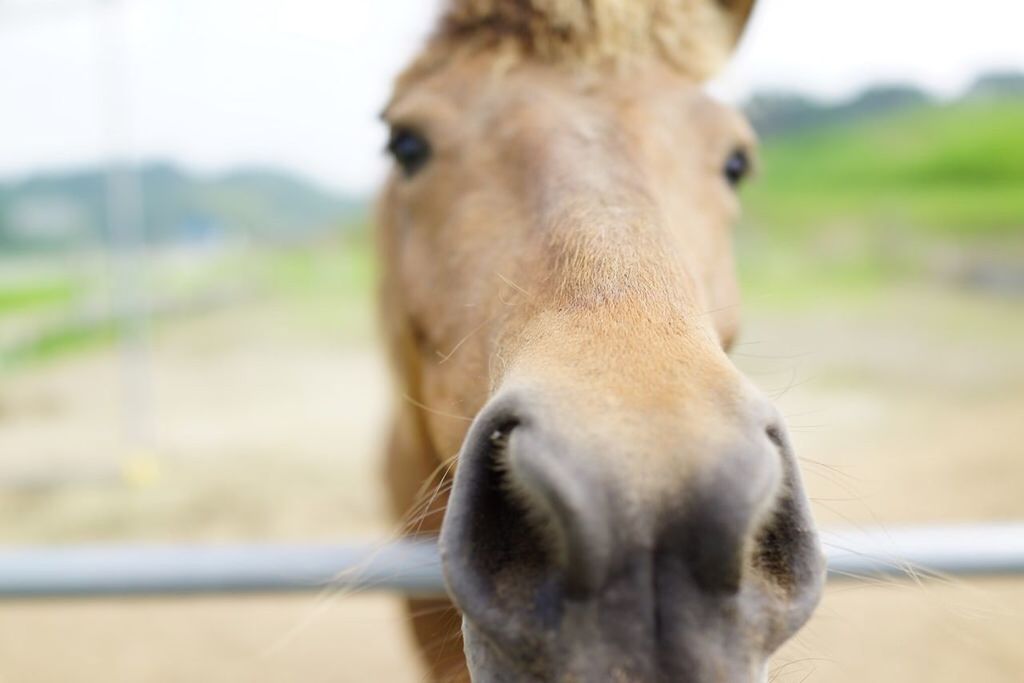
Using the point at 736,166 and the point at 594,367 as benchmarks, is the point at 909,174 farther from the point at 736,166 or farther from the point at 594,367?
the point at 594,367

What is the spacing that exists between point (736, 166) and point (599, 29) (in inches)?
21.6

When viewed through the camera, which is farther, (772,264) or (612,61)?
(772,264)

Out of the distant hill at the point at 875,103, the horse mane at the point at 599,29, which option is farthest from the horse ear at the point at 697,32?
the distant hill at the point at 875,103

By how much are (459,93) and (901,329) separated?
16.0 metres

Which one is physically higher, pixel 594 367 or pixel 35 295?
pixel 594 367

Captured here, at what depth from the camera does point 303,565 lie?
1443 millimetres

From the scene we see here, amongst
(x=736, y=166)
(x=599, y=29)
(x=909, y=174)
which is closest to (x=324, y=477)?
(x=736, y=166)

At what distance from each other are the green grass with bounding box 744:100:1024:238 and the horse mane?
18.7 m

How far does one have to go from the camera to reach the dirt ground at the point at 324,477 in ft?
Answer: 15.1

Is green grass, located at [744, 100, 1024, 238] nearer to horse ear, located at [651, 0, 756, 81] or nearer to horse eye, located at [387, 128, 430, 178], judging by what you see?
horse ear, located at [651, 0, 756, 81]

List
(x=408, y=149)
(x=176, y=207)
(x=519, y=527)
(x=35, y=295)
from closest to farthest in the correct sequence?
(x=519, y=527)
(x=408, y=149)
(x=35, y=295)
(x=176, y=207)

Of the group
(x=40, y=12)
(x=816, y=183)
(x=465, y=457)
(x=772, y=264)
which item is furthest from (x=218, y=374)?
(x=816, y=183)

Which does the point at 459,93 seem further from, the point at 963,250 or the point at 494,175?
the point at 963,250

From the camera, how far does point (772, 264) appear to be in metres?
20.2
